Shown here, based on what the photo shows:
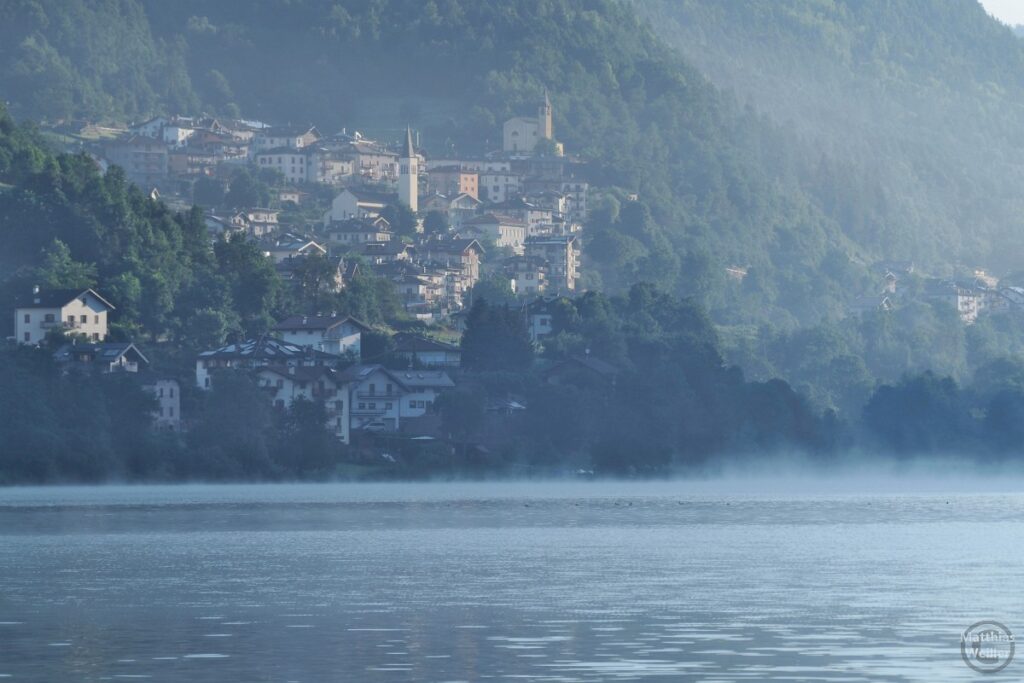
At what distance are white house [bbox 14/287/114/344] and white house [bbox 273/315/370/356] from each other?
1260cm

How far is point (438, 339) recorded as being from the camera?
14325 centimetres

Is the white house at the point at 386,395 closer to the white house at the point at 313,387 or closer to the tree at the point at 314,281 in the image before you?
the white house at the point at 313,387

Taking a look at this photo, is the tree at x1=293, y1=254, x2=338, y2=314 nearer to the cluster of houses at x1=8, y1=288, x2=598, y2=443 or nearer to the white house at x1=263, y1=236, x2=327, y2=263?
the cluster of houses at x1=8, y1=288, x2=598, y2=443

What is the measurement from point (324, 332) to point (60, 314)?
17400mm

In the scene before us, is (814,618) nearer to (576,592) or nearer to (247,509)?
(576,592)

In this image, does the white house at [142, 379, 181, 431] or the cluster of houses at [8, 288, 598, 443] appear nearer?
→ the white house at [142, 379, 181, 431]

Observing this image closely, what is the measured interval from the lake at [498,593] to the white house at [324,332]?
5004cm

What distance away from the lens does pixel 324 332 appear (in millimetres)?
133875

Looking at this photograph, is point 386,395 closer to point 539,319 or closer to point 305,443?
point 305,443

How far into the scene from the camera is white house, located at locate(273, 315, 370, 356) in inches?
5261

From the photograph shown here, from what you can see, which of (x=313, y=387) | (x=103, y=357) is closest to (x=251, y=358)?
(x=313, y=387)

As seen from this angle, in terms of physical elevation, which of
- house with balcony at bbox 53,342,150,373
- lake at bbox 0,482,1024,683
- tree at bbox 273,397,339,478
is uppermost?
house with balcony at bbox 53,342,150,373

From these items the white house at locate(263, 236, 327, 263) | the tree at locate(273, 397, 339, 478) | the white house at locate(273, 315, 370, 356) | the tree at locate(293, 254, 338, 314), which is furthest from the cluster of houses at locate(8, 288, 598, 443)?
the white house at locate(263, 236, 327, 263)

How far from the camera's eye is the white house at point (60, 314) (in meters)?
122
